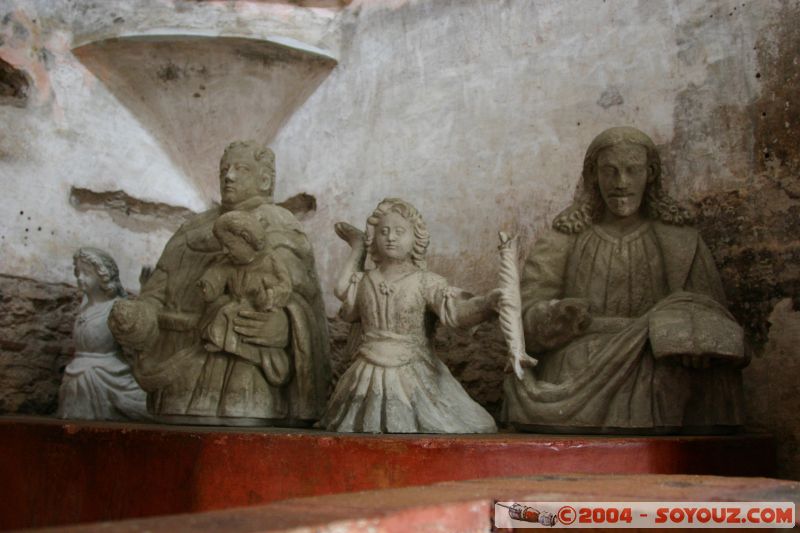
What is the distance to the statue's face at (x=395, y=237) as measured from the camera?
14.6 feet

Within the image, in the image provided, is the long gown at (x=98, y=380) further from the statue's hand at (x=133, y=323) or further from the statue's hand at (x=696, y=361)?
the statue's hand at (x=696, y=361)

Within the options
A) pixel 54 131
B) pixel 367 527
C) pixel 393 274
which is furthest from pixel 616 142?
pixel 54 131

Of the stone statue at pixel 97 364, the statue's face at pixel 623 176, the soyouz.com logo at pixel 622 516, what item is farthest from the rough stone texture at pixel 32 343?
the soyouz.com logo at pixel 622 516

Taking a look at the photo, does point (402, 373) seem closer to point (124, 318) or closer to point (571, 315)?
point (571, 315)

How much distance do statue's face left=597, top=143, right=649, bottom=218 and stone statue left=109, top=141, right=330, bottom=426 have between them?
61.4 inches

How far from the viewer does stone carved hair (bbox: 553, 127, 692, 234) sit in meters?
4.68

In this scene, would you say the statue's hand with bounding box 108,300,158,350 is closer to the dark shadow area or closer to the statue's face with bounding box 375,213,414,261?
the statue's face with bounding box 375,213,414,261

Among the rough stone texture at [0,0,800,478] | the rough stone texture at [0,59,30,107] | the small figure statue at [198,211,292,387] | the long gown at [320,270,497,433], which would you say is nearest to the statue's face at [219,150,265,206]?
the small figure statue at [198,211,292,387]

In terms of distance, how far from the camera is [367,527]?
1.70 m

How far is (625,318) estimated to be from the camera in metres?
4.48

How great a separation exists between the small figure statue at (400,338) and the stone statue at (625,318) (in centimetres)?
35

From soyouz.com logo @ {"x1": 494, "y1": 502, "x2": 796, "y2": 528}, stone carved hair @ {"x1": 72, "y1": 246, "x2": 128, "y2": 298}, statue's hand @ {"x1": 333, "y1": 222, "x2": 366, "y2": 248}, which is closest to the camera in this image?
soyouz.com logo @ {"x1": 494, "y1": 502, "x2": 796, "y2": 528}

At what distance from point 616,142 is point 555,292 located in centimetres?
78

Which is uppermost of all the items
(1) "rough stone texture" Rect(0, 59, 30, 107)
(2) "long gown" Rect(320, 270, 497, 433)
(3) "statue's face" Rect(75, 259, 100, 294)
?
(1) "rough stone texture" Rect(0, 59, 30, 107)
